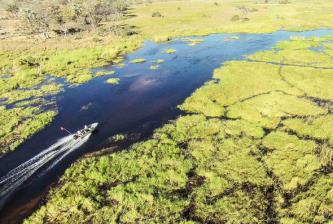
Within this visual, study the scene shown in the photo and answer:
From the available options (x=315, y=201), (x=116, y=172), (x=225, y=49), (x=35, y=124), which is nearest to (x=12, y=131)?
(x=35, y=124)

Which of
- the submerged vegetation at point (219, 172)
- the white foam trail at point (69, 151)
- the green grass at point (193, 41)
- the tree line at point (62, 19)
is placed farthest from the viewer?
the tree line at point (62, 19)

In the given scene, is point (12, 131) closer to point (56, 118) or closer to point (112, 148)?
point (56, 118)

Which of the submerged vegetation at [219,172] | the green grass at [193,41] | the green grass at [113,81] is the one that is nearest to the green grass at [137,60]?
the green grass at [113,81]

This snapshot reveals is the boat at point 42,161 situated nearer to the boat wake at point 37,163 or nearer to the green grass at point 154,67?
the boat wake at point 37,163

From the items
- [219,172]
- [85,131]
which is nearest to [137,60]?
[85,131]

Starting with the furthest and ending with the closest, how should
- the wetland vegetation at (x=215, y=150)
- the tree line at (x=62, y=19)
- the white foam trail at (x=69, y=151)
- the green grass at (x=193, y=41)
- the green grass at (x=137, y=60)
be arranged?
the tree line at (x=62, y=19)
the green grass at (x=193, y=41)
the green grass at (x=137, y=60)
the white foam trail at (x=69, y=151)
the wetland vegetation at (x=215, y=150)

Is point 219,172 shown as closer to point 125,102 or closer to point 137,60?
point 125,102
